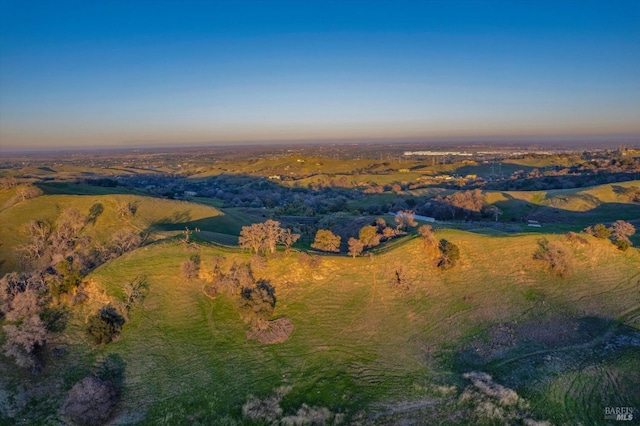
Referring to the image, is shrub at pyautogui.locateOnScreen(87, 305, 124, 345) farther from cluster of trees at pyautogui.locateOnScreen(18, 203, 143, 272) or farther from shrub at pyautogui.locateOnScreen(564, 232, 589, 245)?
shrub at pyautogui.locateOnScreen(564, 232, 589, 245)

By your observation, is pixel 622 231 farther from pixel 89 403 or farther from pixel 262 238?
pixel 89 403

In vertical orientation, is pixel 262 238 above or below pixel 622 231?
above

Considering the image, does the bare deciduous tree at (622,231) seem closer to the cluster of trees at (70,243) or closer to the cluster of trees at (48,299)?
the cluster of trees at (48,299)

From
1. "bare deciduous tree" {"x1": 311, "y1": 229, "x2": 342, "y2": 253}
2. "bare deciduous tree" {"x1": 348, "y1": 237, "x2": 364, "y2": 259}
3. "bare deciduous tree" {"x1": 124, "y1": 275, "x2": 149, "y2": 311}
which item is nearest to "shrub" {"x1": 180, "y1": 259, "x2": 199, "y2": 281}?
"bare deciduous tree" {"x1": 124, "y1": 275, "x2": 149, "y2": 311}

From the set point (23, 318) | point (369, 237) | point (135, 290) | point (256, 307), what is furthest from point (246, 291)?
point (23, 318)

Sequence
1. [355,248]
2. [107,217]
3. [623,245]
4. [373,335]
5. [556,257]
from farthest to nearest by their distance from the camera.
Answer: [107,217] → [623,245] → [355,248] → [556,257] → [373,335]

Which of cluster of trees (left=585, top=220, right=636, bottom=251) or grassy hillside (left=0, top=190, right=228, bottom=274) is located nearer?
cluster of trees (left=585, top=220, right=636, bottom=251)

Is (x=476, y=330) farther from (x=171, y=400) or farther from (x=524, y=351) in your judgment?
(x=171, y=400)
